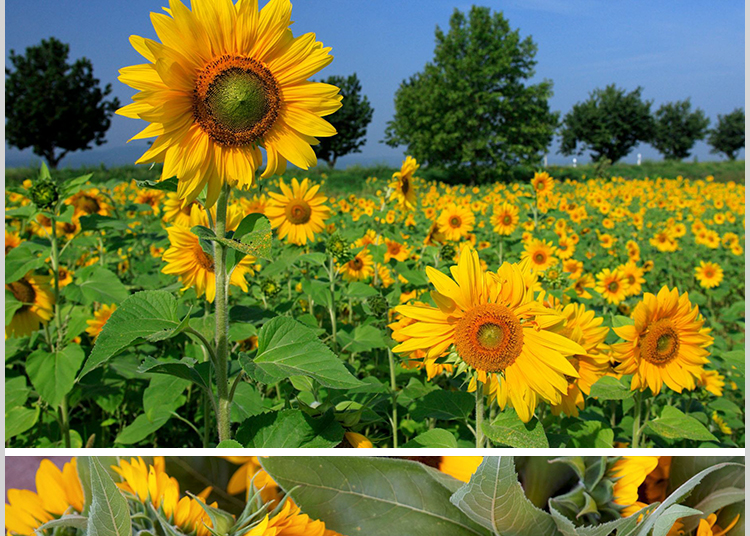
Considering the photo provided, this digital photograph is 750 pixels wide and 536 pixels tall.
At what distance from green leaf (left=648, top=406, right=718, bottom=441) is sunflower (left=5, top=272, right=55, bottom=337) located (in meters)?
1.64

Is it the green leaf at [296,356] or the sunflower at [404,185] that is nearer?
the green leaf at [296,356]

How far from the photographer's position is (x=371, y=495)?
599 mm

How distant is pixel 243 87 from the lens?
0.97 m

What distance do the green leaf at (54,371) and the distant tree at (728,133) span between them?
148ft

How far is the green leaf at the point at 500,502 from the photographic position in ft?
1.70

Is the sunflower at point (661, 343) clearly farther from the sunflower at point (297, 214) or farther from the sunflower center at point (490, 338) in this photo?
the sunflower at point (297, 214)

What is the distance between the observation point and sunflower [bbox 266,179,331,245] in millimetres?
2250

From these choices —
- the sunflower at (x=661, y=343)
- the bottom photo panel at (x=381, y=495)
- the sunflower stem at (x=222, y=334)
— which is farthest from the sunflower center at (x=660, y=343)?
the sunflower stem at (x=222, y=334)

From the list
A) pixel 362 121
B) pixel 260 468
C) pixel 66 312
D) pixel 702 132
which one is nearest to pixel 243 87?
pixel 260 468

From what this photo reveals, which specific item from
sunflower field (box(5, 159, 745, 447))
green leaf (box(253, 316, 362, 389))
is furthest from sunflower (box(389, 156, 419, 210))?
green leaf (box(253, 316, 362, 389))

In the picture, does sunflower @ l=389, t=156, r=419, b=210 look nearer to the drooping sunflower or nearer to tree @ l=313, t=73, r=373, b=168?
the drooping sunflower

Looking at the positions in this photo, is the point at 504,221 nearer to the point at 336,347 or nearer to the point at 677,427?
the point at 336,347

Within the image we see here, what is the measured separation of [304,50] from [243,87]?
124 mm

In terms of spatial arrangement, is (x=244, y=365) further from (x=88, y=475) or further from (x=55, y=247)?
(x=55, y=247)
